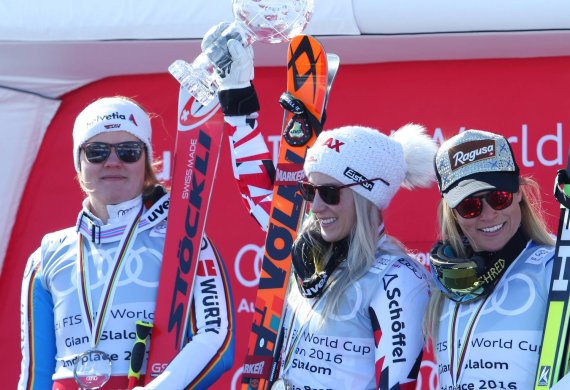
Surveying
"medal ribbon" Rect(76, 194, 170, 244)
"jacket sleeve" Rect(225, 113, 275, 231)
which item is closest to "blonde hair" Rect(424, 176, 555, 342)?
"jacket sleeve" Rect(225, 113, 275, 231)

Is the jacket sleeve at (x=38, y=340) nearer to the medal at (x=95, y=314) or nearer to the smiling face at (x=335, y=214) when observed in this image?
the medal at (x=95, y=314)

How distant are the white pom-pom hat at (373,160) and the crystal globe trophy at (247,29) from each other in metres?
0.46

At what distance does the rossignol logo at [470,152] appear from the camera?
3.27 m

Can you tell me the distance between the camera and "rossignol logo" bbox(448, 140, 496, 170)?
3.27 meters

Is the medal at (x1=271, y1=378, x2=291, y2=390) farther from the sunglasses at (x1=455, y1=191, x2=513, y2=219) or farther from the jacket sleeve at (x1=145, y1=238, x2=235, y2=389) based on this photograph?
the sunglasses at (x1=455, y1=191, x2=513, y2=219)

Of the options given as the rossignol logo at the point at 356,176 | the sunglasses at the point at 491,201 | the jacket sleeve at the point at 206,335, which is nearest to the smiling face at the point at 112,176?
the jacket sleeve at the point at 206,335

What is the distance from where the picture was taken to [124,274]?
3.85 metres

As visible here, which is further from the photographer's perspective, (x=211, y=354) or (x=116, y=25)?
(x=116, y=25)

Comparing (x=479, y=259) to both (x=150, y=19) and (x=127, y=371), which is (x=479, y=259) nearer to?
(x=127, y=371)

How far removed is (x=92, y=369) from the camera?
3.74 m

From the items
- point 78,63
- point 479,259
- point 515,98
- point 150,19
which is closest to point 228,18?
point 150,19

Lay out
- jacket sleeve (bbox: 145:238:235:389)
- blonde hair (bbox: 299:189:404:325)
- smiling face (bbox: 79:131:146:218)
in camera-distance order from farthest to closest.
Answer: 1. smiling face (bbox: 79:131:146:218)
2. jacket sleeve (bbox: 145:238:235:389)
3. blonde hair (bbox: 299:189:404:325)

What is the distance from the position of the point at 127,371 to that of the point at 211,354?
29 cm

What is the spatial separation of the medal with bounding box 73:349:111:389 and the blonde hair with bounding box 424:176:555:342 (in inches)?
42.1
